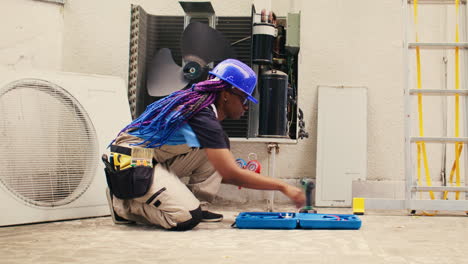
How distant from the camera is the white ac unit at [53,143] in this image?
107 inches

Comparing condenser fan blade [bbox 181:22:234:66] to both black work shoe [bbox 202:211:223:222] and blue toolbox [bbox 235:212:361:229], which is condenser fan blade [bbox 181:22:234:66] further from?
blue toolbox [bbox 235:212:361:229]

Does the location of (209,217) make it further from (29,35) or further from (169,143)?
(29,35)

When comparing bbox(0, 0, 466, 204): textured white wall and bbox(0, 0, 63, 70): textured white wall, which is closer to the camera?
bbox(0, 0, 63, 70): textured white wall

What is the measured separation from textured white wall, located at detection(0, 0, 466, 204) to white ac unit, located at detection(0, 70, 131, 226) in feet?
3.32

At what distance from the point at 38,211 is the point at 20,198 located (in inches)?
4.7

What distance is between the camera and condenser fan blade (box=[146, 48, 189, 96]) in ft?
11.7

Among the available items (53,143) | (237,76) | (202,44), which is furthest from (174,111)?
(202,44)

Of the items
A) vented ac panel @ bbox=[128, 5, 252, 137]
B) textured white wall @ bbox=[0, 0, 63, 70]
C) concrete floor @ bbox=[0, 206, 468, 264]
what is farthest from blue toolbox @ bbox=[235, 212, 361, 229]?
textured white wall @ bbox=[0, 0, 63, 70]

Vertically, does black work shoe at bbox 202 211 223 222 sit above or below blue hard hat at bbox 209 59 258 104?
below

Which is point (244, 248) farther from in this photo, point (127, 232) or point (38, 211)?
point (38, 211)

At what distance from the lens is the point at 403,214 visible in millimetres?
3357

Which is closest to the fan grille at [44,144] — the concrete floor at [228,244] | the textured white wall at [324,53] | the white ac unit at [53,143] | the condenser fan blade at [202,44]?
the white ac unit at [53,143]

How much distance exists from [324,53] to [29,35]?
7.42ft

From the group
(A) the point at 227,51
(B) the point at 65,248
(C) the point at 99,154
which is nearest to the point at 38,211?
(C) the point at 99,154
